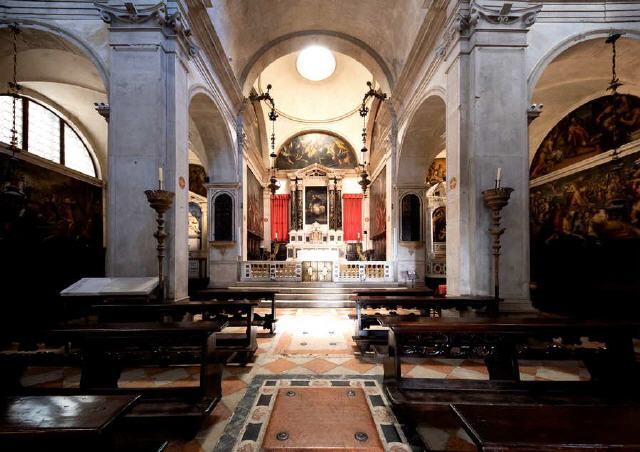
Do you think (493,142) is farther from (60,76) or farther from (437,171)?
(437,171)

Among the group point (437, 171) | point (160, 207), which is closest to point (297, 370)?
point (160, 207)

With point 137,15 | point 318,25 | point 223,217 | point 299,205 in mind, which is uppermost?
point 318,25

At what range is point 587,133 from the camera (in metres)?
8.55

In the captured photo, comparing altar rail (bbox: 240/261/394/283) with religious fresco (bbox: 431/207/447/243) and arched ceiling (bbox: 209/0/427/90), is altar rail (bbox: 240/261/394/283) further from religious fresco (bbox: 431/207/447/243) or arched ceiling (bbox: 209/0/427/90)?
arched ceiling (bbox: 209/0/427/90)

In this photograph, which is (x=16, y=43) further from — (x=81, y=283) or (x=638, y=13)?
(x=638, y=13)

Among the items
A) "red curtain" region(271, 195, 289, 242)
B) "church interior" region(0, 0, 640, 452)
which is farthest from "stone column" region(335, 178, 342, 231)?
"church interior" region(0, 0, 640, 452)

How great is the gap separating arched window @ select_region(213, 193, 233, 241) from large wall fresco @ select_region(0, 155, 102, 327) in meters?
3.66

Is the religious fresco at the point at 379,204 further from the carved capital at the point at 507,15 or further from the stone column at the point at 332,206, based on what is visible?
the carved capital at the point at 507,15

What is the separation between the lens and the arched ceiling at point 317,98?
1581 cm

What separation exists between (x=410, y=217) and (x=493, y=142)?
5195mm

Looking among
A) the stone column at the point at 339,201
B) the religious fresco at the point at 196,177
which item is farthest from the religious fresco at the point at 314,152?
the religious fresco at the point at 196,177

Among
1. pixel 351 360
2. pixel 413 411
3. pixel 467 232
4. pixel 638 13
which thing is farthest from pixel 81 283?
pixel 638 13

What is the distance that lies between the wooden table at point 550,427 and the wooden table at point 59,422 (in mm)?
1445

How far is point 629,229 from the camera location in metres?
7.07
